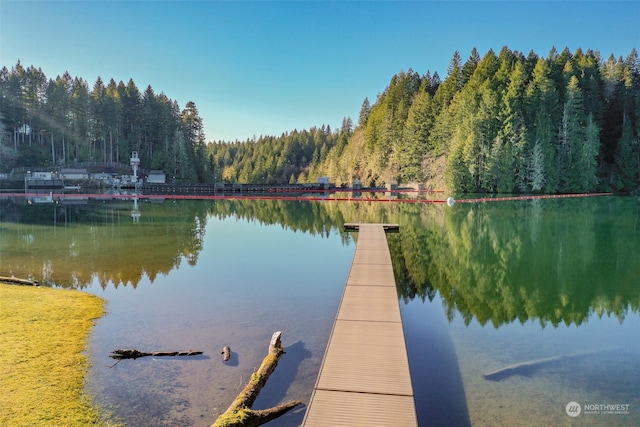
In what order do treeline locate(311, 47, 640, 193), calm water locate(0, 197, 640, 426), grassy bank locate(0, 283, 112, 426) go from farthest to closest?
1. treeline locate(311, 47, 640, 193)
2. calm water locate(0, 197, 640, 426)
3. grassy bank locate(0, 283, 112, 426)

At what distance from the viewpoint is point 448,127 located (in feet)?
228

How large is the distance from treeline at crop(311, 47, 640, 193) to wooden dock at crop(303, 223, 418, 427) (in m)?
55.6

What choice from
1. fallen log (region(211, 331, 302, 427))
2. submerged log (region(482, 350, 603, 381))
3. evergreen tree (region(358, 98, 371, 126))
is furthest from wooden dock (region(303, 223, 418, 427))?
evergreen tree (region(358, 98, 371, 126))

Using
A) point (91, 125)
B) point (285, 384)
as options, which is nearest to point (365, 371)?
point (285, 384)

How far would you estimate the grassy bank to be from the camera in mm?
5840

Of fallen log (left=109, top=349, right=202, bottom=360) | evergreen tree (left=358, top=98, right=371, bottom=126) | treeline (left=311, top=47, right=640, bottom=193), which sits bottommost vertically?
fallen log (left=109, top=349, right=202, bottom=360)

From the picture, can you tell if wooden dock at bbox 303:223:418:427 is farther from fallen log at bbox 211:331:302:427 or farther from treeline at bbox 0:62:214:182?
treeline at bbox 0:62:214:182

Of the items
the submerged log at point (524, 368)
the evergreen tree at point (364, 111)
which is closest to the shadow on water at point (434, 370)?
the submerged log at point (524, 368)

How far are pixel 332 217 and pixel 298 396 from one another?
28.3m

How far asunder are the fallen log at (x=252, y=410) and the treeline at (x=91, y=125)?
84245 mm

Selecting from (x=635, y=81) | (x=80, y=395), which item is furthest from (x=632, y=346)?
(x=635, y=81)

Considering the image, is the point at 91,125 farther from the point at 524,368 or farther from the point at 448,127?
the point at 524,368

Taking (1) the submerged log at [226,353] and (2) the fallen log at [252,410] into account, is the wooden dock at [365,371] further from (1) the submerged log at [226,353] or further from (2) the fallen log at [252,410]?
(1) the submerged log at [226,353]

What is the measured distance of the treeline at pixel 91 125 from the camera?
8051cm
